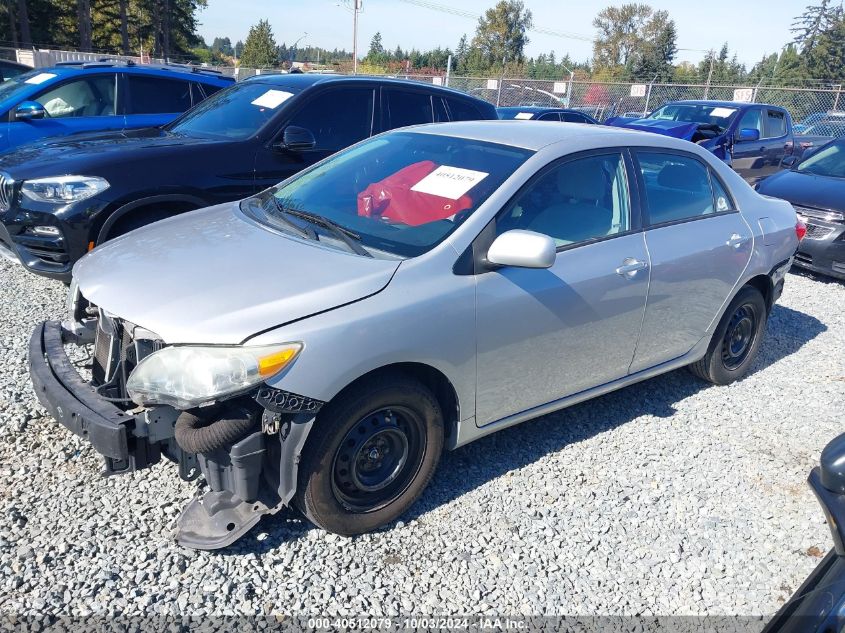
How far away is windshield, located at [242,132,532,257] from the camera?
321 cm

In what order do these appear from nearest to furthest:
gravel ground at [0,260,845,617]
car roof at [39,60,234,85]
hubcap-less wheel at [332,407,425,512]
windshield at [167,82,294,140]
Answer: gravel ground at [0,260,845,617] → hubcap-less wheel at [332,407,425,512] → windshield at [167,82,294,140] → car roof at [39,60,234,85]

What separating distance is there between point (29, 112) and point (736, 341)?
23.7 ft

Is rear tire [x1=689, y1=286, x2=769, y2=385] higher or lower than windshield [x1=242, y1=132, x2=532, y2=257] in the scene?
lower

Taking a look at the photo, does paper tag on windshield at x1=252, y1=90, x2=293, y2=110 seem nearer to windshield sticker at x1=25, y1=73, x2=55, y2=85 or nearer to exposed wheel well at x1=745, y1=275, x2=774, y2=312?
windshield sticker at x1=25, y1=73, x2=55, y2=85

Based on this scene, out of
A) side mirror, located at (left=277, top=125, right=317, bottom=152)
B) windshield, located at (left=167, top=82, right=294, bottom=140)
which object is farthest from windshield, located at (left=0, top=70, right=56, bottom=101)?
side mirror, located at (left=277, top=125, right=317, bottom=152)

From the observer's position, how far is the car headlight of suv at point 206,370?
249 cm

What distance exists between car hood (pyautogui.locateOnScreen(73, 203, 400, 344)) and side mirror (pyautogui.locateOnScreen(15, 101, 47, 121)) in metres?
4.98

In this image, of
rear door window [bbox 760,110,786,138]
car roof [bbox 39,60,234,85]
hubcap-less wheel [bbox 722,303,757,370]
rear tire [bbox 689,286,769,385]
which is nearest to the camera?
rear tire [bbox 689,286,769,385]

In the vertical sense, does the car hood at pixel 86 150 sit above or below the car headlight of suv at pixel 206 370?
above

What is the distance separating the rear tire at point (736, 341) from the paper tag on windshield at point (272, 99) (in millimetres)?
3972

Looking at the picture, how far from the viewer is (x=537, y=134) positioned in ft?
12.5

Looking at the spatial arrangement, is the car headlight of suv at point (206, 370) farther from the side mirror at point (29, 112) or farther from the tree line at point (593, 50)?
the tree line at point (593, 50)

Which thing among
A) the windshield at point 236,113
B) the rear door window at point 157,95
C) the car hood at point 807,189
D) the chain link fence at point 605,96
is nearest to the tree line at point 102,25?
the chain link fence at point 605,96

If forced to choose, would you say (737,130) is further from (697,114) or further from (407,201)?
(407,201)
